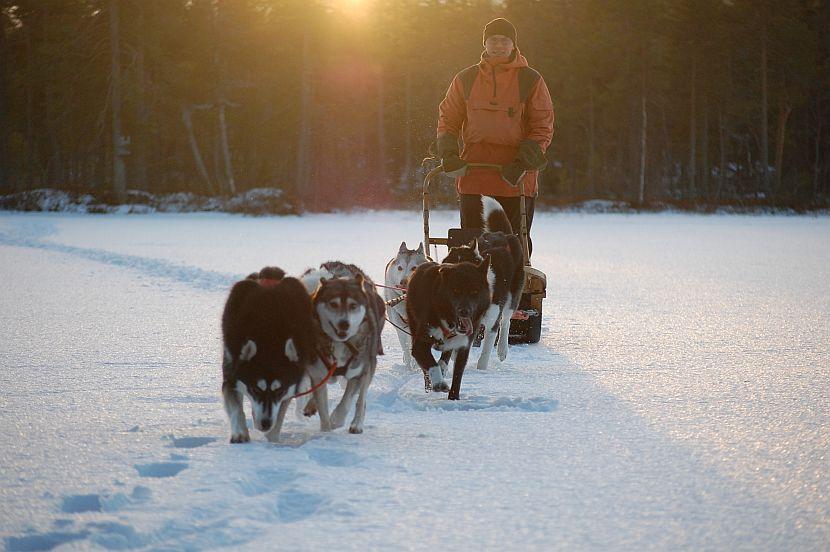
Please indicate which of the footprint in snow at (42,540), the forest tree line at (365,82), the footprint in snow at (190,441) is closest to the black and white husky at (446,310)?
the footprint in snow at (190,441)

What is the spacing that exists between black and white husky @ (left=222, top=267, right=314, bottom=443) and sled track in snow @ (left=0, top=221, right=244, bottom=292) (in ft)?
24.9

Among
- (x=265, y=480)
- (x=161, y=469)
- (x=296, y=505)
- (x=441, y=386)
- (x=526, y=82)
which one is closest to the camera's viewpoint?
(x=296, y=505)

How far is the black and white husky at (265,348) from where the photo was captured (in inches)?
155

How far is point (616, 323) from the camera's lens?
351 inches

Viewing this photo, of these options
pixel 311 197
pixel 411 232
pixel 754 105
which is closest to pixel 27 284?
pixel 411 232

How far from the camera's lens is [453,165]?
6.89 m

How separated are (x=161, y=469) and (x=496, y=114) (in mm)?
4101

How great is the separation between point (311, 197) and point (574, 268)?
2525 centimetres

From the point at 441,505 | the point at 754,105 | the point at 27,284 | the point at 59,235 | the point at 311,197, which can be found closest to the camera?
the point at 441,505

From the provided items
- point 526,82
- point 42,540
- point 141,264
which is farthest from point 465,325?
point 141,264

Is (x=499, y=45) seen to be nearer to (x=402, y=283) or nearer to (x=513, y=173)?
(x=513, y=173)

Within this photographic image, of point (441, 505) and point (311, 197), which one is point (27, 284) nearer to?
point (441, 505)

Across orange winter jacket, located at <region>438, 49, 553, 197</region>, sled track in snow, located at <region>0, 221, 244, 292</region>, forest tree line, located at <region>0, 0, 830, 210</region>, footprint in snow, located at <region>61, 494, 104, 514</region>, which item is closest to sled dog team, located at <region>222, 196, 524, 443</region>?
footprint in snow, located at <region>61, 494, 104, 514</region>

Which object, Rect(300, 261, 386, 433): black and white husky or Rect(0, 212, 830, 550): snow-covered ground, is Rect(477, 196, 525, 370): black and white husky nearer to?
Rect(0, 212, 830, 550): snow-covered ground
